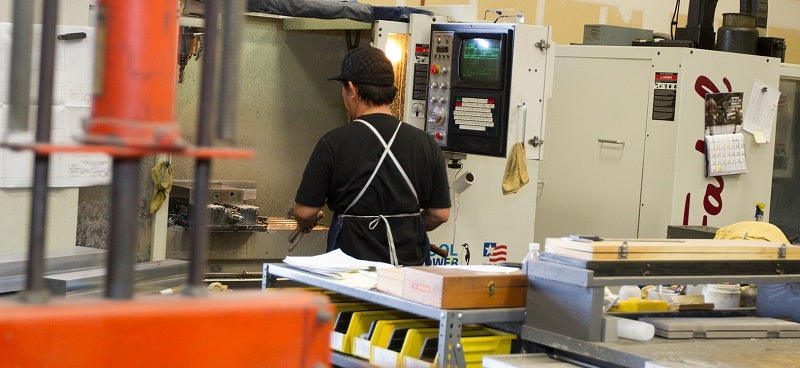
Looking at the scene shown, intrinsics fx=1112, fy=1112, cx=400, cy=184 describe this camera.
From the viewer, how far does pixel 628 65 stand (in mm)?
5215

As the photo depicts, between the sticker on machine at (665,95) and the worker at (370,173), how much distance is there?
195 cm

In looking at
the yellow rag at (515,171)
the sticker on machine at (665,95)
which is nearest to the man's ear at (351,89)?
the yellow rag at (515,171)

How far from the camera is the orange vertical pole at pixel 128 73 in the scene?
104cm

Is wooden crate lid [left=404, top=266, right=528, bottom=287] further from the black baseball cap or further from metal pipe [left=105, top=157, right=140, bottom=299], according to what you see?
metal pipe [left=105, top=157, right=140, bottom=299]

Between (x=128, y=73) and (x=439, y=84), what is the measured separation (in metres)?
3.76

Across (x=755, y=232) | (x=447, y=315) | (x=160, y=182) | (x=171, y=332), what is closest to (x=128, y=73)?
(x=171, y=332)

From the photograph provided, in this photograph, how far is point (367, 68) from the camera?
3447mm

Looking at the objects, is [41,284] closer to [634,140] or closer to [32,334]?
[32,334]

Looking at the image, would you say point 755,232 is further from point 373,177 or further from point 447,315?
point 447,315

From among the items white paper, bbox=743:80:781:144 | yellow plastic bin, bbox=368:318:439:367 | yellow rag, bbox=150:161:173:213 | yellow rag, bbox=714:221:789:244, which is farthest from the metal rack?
white paper, bbox=743:80:781:144

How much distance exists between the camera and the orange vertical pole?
3.41 ft

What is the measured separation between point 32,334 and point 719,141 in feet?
15.2

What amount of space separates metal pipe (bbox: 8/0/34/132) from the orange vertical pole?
0.08 m

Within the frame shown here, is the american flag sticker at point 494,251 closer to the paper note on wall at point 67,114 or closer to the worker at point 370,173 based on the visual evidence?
the worker at point 370,173
